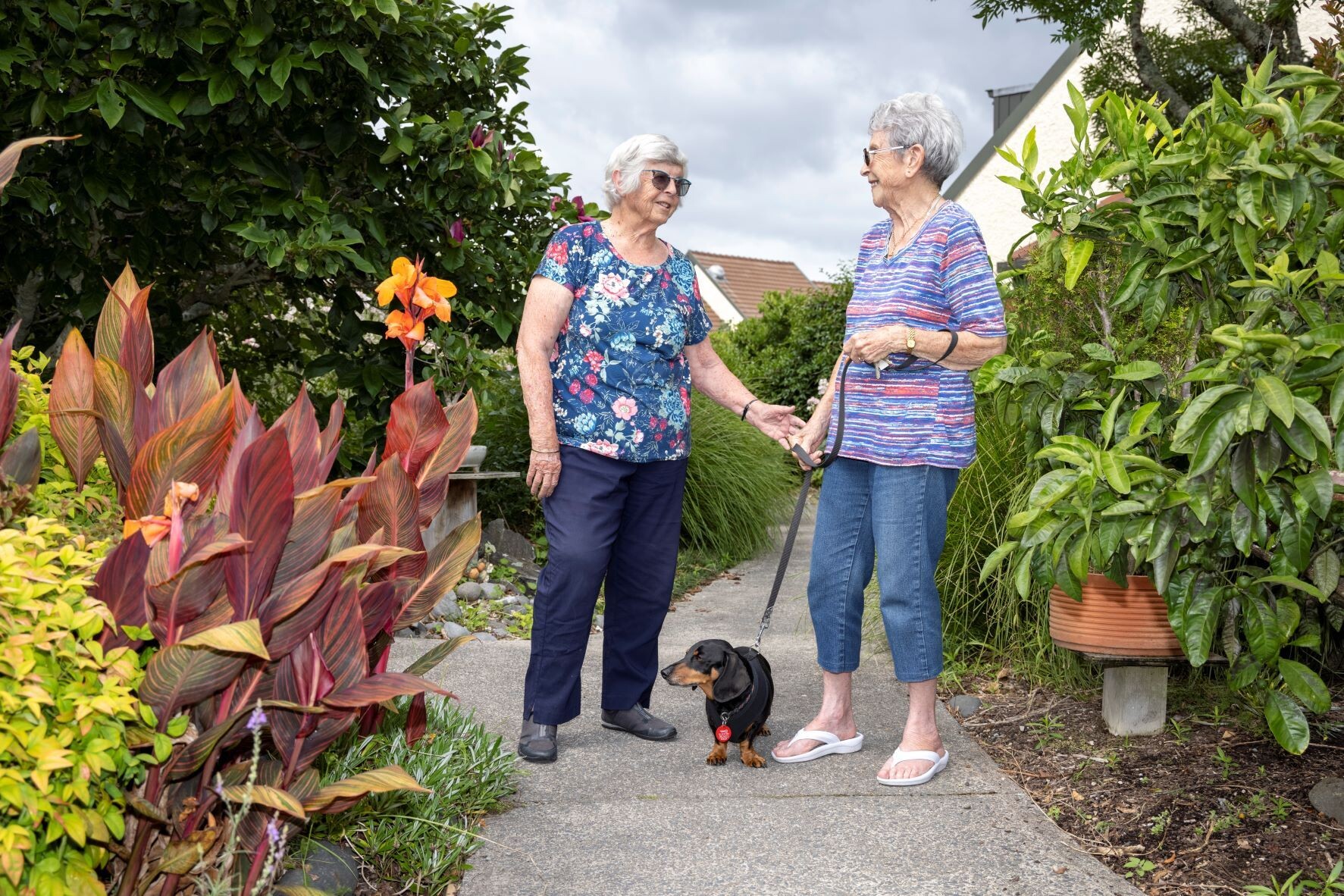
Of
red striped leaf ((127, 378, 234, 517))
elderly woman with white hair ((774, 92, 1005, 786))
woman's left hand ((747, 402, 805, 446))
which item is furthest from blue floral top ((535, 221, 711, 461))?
red striped leaf ((127, 378, 234, 517))

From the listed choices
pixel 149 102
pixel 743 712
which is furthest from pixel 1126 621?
pixel 149 102

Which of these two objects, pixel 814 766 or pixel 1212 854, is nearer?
pixel 1212 854

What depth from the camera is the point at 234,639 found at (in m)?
1.86

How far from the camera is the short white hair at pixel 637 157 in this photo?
11.2 ft

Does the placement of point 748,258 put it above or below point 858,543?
above

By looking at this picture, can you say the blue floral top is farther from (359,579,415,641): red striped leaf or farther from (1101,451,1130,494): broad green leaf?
(1101,451,1130,494): broad green leaf

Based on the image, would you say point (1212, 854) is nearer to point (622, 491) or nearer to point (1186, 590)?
point (1186, 590)

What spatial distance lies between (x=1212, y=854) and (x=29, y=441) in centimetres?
309

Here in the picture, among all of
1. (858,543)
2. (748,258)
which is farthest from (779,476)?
(748,258)

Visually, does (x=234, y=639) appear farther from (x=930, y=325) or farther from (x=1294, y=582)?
(x=1294, y=582)

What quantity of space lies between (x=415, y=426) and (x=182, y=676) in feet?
3.01

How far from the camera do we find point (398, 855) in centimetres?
262

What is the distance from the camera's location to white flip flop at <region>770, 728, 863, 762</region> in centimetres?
357

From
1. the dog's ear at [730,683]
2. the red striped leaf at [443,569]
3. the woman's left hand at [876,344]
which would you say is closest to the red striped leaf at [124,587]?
the red striped leaf at [443,569]
